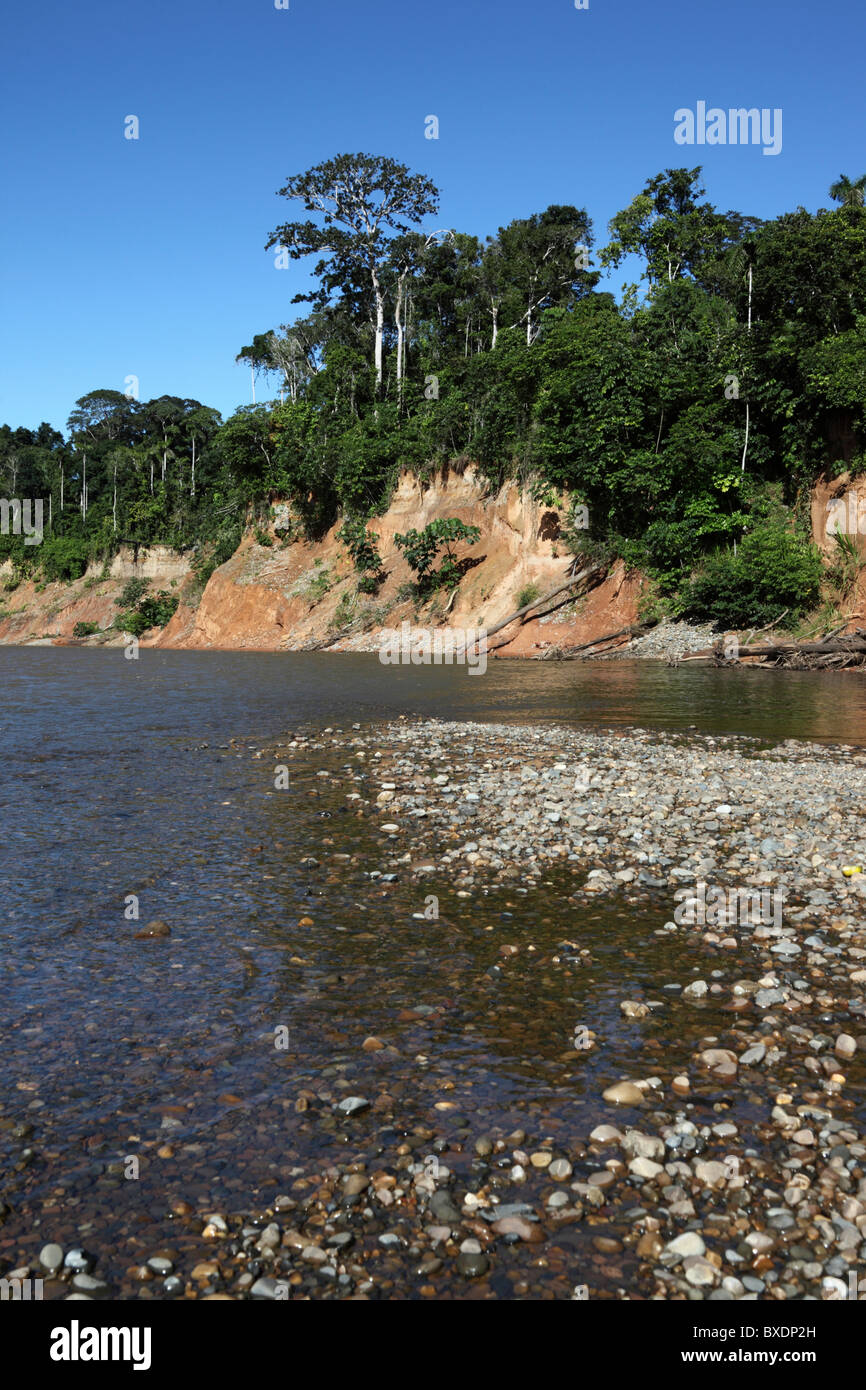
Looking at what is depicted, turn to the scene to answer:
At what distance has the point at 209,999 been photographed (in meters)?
6.16

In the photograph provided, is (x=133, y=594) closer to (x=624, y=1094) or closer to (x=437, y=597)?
(x=437, y=597)

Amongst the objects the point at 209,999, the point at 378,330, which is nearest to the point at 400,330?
the point at 378,330

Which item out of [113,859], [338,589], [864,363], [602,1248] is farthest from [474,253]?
[602,1248]

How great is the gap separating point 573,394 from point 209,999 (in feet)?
106

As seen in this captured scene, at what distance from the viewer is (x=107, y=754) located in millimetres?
15359

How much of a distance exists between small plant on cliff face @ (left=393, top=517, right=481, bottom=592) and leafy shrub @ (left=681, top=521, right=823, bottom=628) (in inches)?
470

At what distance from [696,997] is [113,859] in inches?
228

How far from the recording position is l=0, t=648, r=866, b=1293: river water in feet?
14.4

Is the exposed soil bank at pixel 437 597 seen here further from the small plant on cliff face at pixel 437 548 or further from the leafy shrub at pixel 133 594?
the leafy shrub at pixel 133 594

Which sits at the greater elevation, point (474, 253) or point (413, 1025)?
point (474, 253)

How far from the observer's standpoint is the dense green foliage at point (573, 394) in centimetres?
3256

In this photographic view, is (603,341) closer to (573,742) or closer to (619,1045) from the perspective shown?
(573,742)

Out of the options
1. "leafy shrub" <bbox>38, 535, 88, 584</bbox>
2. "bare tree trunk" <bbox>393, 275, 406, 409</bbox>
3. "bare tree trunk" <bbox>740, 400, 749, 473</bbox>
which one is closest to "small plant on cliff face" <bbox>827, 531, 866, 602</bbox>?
"bare tree trunk" <bbox>740, 400, 749, 473</bbox>

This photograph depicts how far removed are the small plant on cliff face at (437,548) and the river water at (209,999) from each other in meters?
28.7
